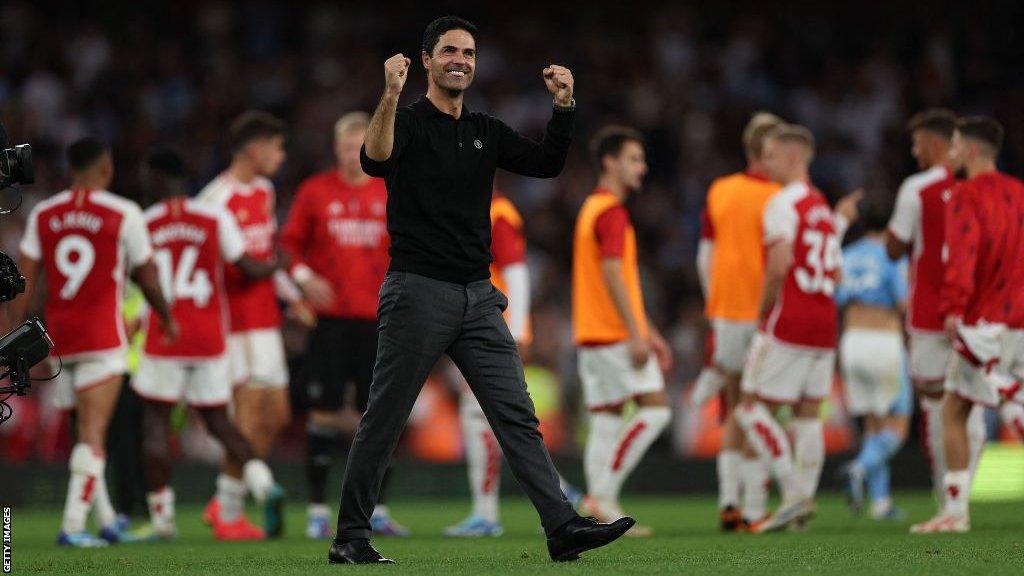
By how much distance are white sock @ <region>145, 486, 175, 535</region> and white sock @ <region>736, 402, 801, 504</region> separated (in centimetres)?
391

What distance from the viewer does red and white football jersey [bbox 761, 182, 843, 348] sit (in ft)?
34.7

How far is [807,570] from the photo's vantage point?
7.08 meters

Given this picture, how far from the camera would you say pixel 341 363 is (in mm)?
11547

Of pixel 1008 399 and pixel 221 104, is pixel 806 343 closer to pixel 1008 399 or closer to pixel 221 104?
pixel 1008 399

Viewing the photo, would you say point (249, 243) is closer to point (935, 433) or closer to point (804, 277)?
point (804, 277)

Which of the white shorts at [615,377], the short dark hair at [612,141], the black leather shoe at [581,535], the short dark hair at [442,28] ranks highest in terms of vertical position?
the short dark hair at [442,28]

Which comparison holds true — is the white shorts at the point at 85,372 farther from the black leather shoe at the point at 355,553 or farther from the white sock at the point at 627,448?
the white sock at the point at 627,448

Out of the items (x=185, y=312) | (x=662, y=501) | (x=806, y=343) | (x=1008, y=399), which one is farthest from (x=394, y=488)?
(x=1008, y=399)

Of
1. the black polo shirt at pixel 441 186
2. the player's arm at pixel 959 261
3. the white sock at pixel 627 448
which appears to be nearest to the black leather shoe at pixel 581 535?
the black polo shirt at pixel 441 186

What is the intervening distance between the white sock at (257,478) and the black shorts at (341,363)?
0.87 m

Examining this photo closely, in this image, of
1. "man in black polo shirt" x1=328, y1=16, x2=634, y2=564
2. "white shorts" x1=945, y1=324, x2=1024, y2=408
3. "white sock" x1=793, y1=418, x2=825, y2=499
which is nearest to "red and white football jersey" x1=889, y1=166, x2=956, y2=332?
"white shorts" x1=945, y1=324, x2=1024, y2=408

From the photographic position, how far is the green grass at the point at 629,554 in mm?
7289

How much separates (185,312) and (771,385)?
13.1ft

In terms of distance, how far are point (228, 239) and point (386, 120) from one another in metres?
4.27
